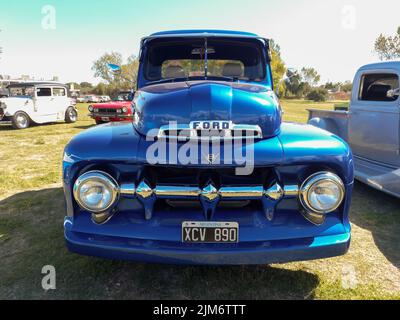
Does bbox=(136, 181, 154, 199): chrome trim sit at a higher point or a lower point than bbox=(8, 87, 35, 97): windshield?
lower

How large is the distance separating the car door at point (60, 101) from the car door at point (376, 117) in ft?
40.0

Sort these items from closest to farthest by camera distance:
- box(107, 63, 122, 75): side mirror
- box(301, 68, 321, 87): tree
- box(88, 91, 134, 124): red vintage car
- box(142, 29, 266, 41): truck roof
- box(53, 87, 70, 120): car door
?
box(142, 29, 266, 41): truck roof, box(107, 63, 122, 75): side mirror, box(88, 91, 134, 124): red vintage car, box(53, 87, 70, 120): car door, box(301, 68, 321, 87): tree

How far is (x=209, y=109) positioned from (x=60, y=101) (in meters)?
13.4

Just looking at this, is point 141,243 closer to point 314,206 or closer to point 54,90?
point 314,206

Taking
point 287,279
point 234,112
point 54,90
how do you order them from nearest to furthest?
point 234,112
point 287,279
point 54,90

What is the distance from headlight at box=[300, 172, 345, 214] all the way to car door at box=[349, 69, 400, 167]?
10.1ft

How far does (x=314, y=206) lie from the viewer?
2150mm

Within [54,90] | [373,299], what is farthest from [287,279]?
[54,90]

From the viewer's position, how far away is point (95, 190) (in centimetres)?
214

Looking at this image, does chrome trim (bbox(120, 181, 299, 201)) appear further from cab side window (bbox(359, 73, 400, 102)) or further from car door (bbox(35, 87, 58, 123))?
car door (bbox(35, 87, 58, 123))

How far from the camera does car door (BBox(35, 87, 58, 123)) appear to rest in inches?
511

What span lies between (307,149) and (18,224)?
3276 mm

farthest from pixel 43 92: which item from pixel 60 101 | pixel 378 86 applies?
pixel 378 86

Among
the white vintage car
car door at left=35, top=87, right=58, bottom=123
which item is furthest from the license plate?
car door at left=35, top=87, right=58, bottom=123
